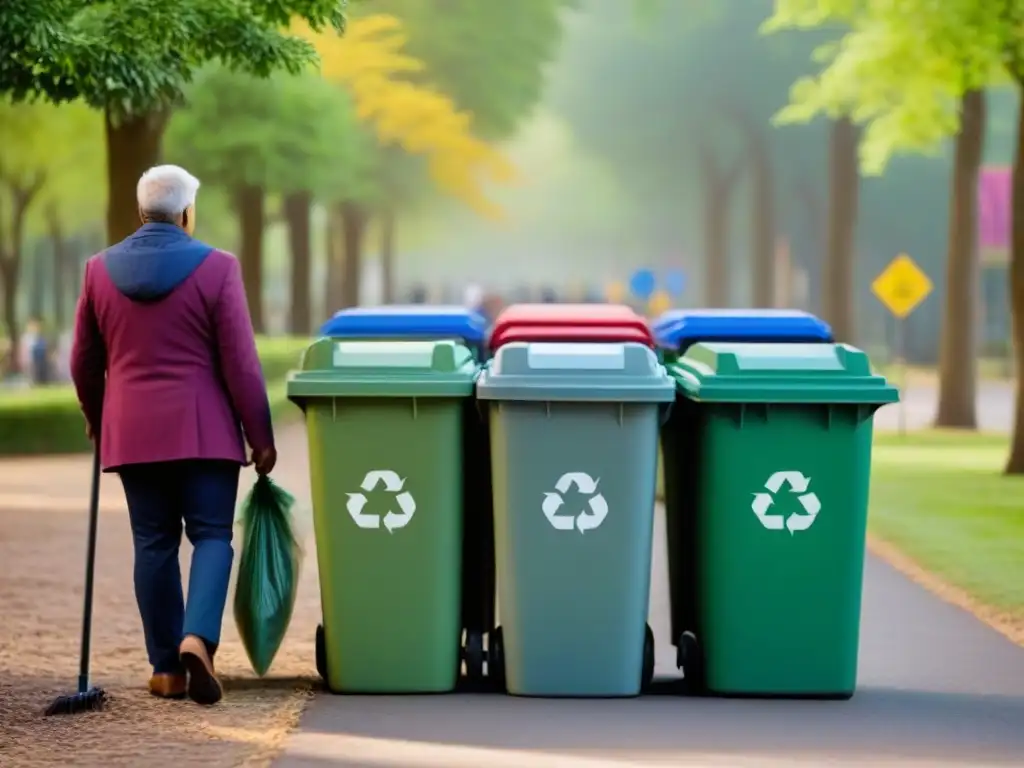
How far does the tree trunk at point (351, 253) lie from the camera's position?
1913 inches

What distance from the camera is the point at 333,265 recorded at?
59.9m

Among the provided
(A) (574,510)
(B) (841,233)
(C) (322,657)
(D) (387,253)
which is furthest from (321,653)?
(D) (387,253)

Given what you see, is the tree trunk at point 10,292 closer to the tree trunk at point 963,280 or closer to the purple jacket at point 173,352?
the tree trunk at point 963,280

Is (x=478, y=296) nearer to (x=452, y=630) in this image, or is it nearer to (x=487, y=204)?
(x=487, y=204)

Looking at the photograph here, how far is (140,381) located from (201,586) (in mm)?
767

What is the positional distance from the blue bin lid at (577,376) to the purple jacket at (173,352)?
0.90 metres

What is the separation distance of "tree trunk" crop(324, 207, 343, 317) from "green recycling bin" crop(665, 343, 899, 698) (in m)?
46.0

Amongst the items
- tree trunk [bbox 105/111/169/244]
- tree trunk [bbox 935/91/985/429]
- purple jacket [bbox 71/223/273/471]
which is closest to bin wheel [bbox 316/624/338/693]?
purple jacket [bbox 71/223/273/471]

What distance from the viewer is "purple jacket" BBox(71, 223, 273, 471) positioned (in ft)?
24.4

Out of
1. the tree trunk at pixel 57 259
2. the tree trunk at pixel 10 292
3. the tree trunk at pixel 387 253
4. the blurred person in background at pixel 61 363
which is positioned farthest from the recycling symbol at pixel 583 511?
the tree trunk at pixel 387 253

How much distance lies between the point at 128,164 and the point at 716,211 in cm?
3938

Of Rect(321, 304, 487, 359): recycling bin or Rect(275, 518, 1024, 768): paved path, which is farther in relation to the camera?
Rect(321, 304, 487, 359): recycling bin

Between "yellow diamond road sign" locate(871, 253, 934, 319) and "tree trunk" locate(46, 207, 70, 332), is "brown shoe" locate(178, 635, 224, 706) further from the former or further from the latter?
"tree trunk" locate(46, 207, 70, 332)

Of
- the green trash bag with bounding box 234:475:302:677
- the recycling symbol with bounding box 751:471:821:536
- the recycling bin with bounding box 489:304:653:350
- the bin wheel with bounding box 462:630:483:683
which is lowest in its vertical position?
the bin wheel with bounding box 462:630:483:683
